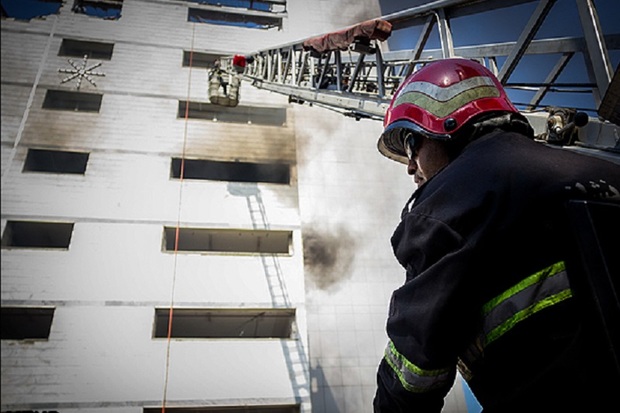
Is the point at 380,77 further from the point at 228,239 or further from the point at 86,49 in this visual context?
the point at 86,49

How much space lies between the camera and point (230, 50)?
14484 millimetres

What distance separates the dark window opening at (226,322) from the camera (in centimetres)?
1056

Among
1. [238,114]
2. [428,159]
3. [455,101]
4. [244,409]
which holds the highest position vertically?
[455,101]

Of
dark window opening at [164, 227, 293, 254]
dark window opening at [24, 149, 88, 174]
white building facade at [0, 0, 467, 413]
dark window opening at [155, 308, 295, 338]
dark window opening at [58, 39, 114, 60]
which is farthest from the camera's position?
dark window opening at [58, 39, 114, 60]

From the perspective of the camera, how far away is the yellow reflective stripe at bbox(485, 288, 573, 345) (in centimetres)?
89

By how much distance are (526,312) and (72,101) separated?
1576 centimetres

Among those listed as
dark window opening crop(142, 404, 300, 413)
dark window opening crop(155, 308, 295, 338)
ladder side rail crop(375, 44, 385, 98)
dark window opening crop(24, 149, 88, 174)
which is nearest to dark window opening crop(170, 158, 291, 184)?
dark window opening crop(24, 149, 88, 174)

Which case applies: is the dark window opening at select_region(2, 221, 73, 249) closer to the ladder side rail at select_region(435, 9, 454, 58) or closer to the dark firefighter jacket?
the ladder side rail at select_region(435, 9, 454, 58)

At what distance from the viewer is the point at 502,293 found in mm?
956

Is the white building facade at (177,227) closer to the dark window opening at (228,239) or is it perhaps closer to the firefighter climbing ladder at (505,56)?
the dark window opening at (228,239)

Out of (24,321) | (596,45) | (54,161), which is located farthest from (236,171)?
(596,45)

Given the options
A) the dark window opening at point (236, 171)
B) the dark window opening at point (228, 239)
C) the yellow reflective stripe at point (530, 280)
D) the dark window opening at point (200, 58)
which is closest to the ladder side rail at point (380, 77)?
the yellow reflective stripe at point (530, 280)

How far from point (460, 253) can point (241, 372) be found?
964 cm

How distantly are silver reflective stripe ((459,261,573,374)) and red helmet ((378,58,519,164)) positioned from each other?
2.56ft
